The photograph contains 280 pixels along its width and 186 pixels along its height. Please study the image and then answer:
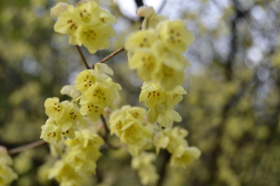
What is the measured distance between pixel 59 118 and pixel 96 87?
313 mm

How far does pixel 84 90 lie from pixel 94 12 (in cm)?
40

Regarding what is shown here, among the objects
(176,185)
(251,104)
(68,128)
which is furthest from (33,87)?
(251,104)

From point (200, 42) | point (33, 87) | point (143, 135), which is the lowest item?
point (33, 87)

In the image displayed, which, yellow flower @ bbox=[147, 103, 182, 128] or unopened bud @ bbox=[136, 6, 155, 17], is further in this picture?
yellow flower @ bbox=[147, 103, 182, 128]

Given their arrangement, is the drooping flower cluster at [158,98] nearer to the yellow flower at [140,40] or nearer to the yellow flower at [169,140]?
the yellow flower at [140,40]

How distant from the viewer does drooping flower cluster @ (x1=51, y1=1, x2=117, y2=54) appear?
915 mm

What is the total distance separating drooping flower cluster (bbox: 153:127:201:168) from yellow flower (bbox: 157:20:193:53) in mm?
910

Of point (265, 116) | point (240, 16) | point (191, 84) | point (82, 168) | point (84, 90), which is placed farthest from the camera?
point (191, 84)

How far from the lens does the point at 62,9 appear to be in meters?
1.01

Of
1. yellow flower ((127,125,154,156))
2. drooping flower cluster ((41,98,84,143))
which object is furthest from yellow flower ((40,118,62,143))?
yellow flower ((127,125,154,156))

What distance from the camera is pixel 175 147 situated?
5.11 ft

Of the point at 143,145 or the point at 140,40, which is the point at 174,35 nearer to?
the point at 140,40

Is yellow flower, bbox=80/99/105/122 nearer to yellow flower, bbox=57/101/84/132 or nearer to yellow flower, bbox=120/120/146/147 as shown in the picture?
yellow flower, bbox=57/101/84/132

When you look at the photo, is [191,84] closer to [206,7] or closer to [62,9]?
[206,7]
